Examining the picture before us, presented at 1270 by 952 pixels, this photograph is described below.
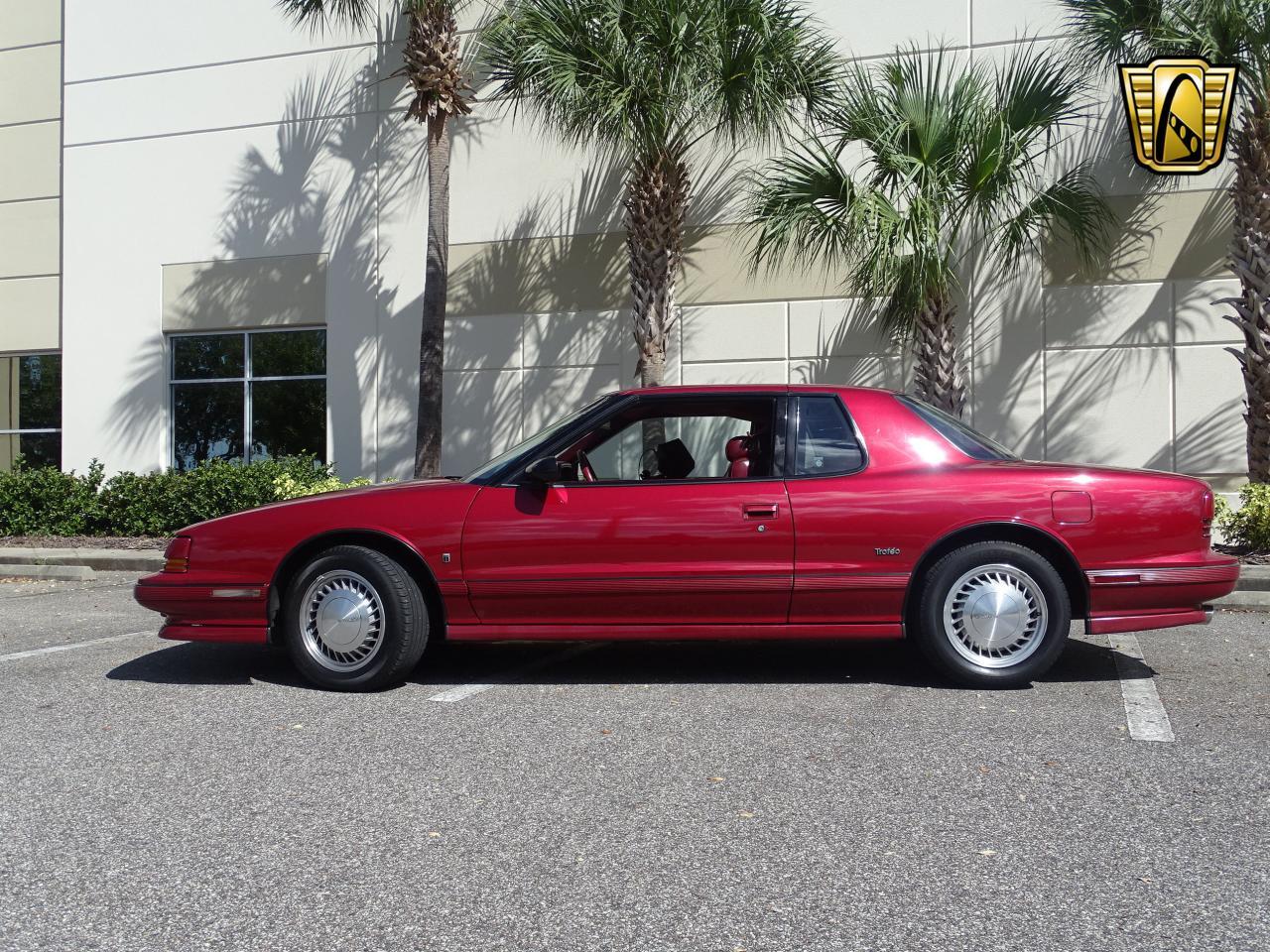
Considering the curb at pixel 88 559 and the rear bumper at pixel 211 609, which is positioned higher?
the rear bumper at pixel 211 609

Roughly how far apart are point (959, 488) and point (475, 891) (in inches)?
130

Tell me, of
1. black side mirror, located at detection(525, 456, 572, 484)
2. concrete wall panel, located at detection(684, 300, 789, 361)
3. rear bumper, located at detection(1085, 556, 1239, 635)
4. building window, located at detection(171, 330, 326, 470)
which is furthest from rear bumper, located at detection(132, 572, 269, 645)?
building window, located at detection(171, 330, 326, 470)

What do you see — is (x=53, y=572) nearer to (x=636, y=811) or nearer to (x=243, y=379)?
(x=243, y=379)

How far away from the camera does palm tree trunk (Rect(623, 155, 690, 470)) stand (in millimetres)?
13023

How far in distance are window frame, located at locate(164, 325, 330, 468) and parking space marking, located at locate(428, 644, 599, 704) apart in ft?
33.8

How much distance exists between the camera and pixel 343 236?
16375mm

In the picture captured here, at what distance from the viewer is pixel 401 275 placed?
16.1 metres

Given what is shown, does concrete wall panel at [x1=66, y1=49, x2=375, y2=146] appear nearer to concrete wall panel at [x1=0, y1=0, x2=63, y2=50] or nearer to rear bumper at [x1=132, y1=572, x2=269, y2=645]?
concrete wall panel at [x1=0, y1=0, x2=63, y2=50]

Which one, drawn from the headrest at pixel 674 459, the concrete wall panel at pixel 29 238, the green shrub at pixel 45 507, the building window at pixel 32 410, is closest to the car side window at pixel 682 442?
the headrest at pixel 674 459

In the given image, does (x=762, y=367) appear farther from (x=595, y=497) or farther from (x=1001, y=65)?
(x=595, y=497)

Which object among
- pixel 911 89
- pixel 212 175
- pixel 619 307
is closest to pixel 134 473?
pixel 212 175

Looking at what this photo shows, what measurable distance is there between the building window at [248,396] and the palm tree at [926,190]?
7.59m

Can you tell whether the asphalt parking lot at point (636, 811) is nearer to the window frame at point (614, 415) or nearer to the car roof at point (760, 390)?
the window frame at point (614, 415)

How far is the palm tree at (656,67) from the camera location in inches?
458
